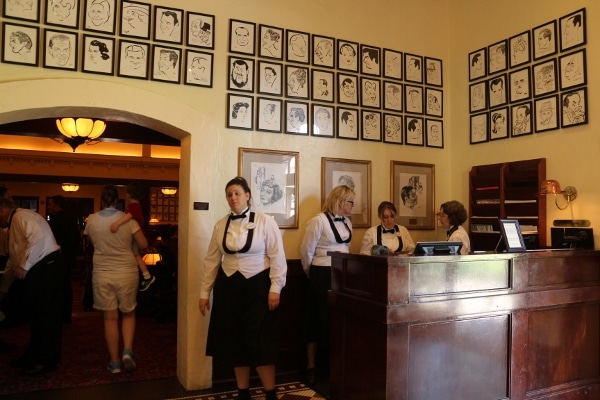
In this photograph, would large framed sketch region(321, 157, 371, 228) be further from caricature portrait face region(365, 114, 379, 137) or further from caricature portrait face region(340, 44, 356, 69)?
caricature portrait face region(340, 44, 356, 69)

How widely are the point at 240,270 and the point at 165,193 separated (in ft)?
33.8

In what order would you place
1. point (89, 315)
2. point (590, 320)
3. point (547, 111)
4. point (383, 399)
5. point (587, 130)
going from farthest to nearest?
point (89, 315) < point (547, 111) < point (587, 130) < point (590, 320) < point (383, 399)

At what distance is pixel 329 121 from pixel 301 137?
337 millimetres

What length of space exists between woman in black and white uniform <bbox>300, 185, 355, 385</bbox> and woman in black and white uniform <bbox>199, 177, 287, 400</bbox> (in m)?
0.71

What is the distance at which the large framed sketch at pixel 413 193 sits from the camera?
490 cm

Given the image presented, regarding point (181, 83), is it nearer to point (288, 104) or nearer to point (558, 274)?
point (288, 104)

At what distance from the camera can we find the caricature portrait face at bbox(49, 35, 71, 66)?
359 centimetres

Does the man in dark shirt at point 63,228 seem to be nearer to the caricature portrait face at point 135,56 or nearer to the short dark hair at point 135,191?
the short dark hair at point 135,191

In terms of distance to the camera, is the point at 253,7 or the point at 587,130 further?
the point at 253,7

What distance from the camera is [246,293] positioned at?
3387mm

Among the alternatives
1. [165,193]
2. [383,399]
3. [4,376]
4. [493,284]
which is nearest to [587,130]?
[493,284]

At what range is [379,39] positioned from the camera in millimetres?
4883

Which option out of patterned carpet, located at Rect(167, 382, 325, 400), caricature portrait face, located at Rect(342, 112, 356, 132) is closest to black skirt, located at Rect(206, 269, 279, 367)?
patterned carpet, located at Rect(167, 382, 325, 400)

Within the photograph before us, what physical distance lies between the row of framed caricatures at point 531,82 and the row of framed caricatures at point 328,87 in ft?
1.52
